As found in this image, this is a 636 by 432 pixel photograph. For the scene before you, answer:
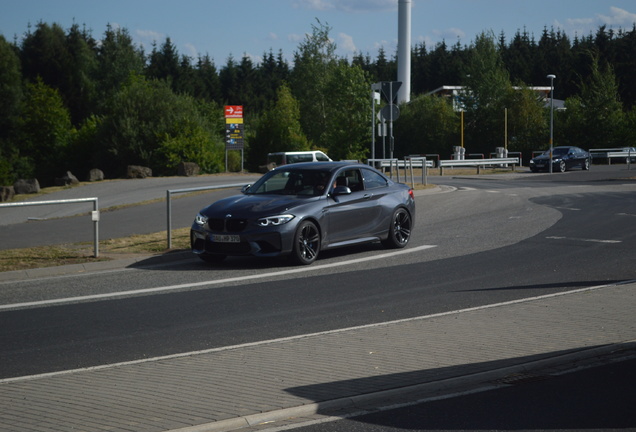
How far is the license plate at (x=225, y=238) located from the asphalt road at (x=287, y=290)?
0.50 meters

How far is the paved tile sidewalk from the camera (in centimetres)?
570

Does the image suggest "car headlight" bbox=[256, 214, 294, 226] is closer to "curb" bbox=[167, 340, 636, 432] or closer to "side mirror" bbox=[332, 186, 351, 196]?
"side mirror" bbox=[332, 186, 351, 196]

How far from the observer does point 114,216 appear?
78.5ft

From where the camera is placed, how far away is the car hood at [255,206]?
1380 centimetres

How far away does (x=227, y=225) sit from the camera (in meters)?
13.8

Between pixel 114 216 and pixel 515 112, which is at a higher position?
pixel 515 112

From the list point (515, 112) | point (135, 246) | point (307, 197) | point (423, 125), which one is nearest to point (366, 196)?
point (307, 197)

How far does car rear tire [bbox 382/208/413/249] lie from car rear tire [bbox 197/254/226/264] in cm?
316

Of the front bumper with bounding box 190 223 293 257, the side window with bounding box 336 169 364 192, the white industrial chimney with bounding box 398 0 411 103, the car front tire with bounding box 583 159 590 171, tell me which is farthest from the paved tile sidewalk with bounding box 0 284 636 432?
the white industrial chimney with bounding box 398 0 411 103

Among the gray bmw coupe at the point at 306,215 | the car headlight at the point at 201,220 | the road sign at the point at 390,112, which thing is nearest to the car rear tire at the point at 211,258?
the gray bmw coupe at the point at 306,215

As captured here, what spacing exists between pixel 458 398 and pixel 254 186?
949 cm

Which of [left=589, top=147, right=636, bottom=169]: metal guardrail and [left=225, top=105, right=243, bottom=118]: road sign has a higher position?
[left=225, top=105, right=243, bottom=118]: road sign

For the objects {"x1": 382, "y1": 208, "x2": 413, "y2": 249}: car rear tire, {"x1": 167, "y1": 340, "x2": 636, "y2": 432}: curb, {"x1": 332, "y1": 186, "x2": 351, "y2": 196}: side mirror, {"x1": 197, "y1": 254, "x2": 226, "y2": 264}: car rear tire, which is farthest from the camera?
{"x1": 382, "y1": 208, "x2": 413, "y2": 249}: car rear tire

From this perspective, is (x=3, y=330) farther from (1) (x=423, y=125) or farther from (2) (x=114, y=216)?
(1) (x=423, y=125)
